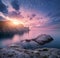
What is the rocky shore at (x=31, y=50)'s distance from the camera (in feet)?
5.19

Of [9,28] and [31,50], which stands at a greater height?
[9,28]

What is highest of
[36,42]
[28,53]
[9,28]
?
[9,28]

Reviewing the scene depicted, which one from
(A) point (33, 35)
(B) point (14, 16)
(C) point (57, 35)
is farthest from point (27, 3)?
(C) point (57, 35)

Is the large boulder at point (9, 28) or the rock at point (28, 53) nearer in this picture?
the rock at point (28, 53)

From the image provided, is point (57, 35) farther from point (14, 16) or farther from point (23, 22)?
point (14, 16)

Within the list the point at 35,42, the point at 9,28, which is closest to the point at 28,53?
the point at 35,42

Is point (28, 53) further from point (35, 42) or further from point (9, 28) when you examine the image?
point (9, 28)

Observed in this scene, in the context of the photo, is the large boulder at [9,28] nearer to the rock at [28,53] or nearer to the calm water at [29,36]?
the calm water at [29,36]

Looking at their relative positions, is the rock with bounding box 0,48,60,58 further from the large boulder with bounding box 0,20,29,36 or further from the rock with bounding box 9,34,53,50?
the large boulder with bounding box 0,20,29,36

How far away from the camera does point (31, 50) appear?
1626mm

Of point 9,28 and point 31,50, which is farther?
point 9,28

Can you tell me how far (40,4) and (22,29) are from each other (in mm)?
360

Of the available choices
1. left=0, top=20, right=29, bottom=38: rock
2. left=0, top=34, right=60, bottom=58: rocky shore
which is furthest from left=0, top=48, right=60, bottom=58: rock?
left=0, top=20, right=29, bottom=38: rock

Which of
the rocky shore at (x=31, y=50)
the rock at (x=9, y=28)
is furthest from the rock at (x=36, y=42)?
the rock at (x=9, y=28)
